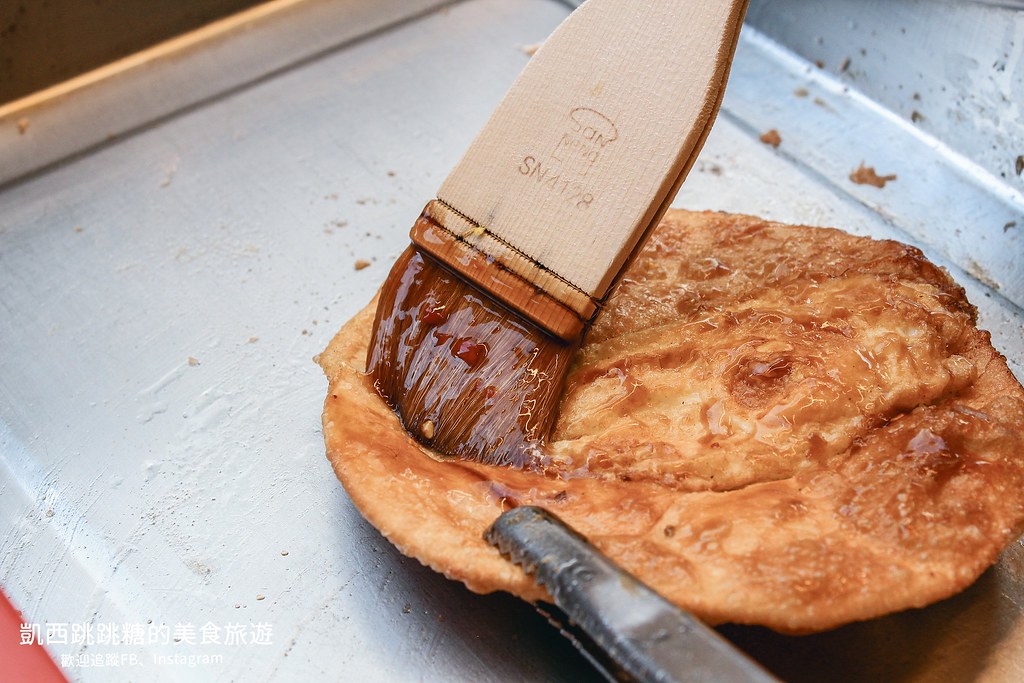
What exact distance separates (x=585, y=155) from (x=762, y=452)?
0.80 m

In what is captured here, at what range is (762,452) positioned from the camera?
83.4 inches

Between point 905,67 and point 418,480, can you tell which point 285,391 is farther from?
point 905,67

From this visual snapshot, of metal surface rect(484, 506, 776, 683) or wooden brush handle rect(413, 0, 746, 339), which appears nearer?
metal surface rect(484, 506, 776, 683)

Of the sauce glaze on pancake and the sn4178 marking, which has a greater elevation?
the sn4178 marking

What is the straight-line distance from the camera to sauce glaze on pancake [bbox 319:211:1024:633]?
6.13 ft

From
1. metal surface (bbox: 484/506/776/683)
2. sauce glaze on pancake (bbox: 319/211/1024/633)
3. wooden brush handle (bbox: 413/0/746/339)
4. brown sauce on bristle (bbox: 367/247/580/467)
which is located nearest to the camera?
metal surface (bbox: 484/506/776/683)

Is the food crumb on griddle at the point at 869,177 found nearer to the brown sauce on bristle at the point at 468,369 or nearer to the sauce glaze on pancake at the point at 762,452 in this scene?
the sauce glaze on pancake at the point at 762,452

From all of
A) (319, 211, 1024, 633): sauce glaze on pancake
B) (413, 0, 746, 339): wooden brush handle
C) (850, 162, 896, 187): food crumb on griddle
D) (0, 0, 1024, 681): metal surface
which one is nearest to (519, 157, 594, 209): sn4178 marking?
(413, 0, 746, 339): wooden brush handle

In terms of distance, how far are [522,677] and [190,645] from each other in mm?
816

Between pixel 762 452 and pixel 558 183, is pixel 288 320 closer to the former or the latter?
pixel 558 183

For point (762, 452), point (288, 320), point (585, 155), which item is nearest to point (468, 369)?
point (585, 155)

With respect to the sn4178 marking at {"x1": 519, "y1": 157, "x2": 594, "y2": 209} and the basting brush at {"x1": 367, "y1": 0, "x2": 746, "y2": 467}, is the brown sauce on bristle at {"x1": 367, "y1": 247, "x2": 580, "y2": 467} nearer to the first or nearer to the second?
the basting brush at {"x1": 367, "y1": 0, "x2": 746, "y2": 467}

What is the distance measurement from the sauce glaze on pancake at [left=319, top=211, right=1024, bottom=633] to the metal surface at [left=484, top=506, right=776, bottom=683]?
8 centimetres

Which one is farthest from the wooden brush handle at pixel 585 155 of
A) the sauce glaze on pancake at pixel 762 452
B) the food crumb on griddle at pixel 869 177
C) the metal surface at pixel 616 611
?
the food crumb on griddle at pixel 869 177
